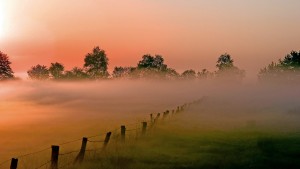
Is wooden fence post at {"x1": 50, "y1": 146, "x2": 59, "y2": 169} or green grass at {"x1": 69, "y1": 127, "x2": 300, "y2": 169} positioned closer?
wooden fence post at {"x1": 50, "y1": 146, "x2": 59, "y2": 169}

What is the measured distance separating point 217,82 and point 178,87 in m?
17.3

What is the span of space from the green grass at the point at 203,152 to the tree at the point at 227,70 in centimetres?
16007

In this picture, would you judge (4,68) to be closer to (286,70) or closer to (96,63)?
(96,63)

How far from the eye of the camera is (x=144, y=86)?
178250mm

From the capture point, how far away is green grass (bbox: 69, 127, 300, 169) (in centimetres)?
2361

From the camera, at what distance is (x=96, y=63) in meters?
176

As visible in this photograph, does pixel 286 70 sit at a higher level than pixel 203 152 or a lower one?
higher

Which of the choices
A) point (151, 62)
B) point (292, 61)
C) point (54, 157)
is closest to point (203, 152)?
point (54, 157)

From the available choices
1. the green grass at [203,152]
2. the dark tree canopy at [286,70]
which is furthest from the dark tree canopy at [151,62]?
the green grass at [203,152]

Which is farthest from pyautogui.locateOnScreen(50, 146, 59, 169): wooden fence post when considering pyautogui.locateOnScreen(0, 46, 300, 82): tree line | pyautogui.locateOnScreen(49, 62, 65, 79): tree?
pyautogui.locateOnScreen(49, 62, 65, 79): tree

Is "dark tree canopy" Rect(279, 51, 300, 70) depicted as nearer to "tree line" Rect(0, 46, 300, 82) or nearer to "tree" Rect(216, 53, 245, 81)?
"tree line" Rect(0, 46, 300, 82)

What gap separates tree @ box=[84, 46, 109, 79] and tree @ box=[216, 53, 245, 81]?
172 ft

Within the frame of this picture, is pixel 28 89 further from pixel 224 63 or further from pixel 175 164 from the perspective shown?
pixel 175 164

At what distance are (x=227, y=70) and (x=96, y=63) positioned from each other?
59469 millimetres
